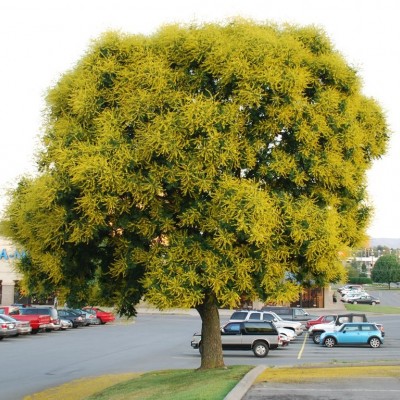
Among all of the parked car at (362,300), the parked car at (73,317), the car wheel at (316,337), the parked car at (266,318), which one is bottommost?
the parked car at (362,300)

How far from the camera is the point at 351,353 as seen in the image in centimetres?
2964

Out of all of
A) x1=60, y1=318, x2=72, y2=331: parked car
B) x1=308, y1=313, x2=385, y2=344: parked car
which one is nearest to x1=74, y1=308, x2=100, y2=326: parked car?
x1=60, y1=318, x2=72, y2=331: parked car

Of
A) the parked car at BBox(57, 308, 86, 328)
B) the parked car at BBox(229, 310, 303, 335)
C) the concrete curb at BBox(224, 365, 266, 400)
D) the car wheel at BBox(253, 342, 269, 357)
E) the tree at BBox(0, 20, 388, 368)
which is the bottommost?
the parked car at BBox(57, 308, 86, 328)

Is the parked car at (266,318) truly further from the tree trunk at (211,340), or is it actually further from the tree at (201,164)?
the tree at (201,164)

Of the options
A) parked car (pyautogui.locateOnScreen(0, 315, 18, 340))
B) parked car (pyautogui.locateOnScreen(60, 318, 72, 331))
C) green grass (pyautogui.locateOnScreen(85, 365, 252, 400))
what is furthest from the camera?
parked car (pyautogui.locateOnScreen(60, 318, 72, 331))

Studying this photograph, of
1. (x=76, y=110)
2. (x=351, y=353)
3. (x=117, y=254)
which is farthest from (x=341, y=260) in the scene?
(x=351, y=353)

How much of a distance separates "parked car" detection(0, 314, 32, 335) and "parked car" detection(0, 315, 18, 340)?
0.24 metres

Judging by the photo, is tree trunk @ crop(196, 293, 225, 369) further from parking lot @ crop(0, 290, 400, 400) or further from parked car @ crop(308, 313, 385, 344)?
parked car @ crop(308, 313, 385, 344)

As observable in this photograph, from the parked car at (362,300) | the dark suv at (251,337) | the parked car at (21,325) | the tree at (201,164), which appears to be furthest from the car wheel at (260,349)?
the parked car at (362,300)

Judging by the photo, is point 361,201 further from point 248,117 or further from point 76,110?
point 76,110

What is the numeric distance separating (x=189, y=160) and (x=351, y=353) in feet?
59.4

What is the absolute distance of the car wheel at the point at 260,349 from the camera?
28453mm

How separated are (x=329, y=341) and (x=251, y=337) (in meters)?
6.20

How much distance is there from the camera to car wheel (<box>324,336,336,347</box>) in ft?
109
